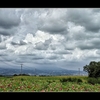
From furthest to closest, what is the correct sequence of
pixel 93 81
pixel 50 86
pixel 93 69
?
pixel 93 69 → pixel 93 81 → pixel 50 86

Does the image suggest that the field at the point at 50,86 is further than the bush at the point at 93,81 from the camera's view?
No

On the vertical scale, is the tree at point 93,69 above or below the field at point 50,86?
above

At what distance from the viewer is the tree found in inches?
255

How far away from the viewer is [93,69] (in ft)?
21.6

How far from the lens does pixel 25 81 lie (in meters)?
6.44

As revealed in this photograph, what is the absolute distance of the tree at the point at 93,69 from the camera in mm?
6478

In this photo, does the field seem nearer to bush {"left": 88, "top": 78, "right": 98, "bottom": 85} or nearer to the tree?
bush {"left": 88, "top": 78, "right": 98, "bottom": 85}

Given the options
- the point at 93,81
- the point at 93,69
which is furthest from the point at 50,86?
the point at 93,69

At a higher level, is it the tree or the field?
the tree

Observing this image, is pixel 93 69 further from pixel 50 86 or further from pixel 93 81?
pixel 50 86

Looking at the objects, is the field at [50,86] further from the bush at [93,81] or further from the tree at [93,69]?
the tree at [93,69]

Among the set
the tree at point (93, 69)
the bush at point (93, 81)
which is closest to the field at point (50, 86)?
the bush at point (93, 81)

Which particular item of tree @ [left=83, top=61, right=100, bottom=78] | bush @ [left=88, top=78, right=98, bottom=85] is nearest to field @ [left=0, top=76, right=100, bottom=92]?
bush @ [left=88, top=78, right=98, bottom=85]
